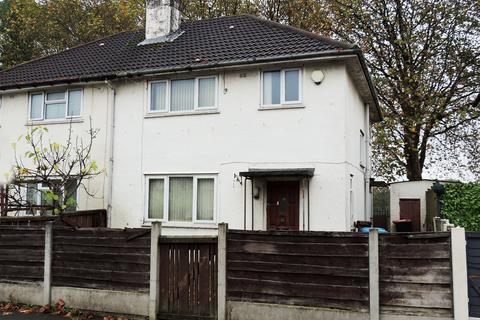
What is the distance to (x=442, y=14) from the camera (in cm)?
1988

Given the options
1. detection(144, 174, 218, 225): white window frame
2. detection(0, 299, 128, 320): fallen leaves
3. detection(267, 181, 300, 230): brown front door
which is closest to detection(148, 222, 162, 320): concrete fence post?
detection(0, 299, 128, 320): fallen leaves

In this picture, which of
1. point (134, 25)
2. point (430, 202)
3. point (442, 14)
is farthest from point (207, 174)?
point (134, 25)

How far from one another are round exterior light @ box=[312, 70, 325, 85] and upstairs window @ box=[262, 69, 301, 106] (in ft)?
1.33

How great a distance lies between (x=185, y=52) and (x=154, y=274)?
8322mm

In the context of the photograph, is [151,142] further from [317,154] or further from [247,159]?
[317,154]

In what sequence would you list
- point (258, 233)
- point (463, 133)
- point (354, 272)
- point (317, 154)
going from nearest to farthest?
point (354, 272) → point (258, 233) → point (317, 154) → point (463, 133)

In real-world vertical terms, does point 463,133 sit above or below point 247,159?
above

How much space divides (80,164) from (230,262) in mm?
7596

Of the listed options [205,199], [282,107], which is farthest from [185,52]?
[205,199]

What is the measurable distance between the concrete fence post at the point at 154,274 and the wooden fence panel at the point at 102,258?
13cm

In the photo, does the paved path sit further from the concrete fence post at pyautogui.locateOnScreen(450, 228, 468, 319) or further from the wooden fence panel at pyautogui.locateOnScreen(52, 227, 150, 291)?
the concrete fence post at pyautogui.locateOnScreen(450, 228, 468, 319)

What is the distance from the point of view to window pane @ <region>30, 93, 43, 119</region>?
47.0ft

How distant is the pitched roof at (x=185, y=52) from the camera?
11.6 metres

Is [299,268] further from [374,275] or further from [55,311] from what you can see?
[55,311]
